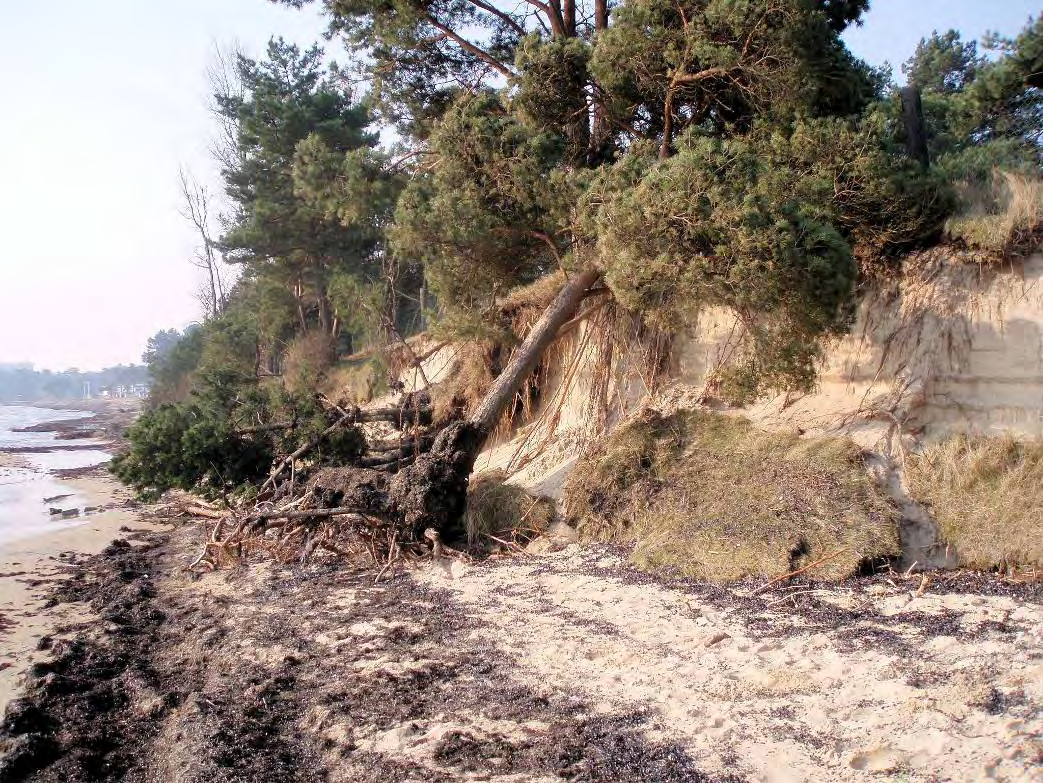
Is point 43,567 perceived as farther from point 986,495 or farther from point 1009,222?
point 1009,222

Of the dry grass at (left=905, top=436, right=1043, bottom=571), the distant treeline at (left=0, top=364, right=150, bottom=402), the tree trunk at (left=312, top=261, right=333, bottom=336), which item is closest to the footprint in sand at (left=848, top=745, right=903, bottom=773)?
the dry grass at (left=905, top=436, right=1043, bottom=571)

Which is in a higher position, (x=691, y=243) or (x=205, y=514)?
(x=691, y=243)

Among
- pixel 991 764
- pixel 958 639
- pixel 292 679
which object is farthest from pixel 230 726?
pixel 958 639

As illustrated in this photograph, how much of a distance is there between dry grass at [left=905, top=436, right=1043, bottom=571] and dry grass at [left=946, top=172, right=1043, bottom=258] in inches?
77.6

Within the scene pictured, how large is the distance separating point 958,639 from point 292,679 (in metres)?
4.41

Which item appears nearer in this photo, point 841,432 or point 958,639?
point 958,639

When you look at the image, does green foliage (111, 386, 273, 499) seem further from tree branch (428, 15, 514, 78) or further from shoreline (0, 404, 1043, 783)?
tree branch (428, 15, 514, 78)

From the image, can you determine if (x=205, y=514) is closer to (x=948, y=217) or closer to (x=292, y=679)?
(x=292, y=679)

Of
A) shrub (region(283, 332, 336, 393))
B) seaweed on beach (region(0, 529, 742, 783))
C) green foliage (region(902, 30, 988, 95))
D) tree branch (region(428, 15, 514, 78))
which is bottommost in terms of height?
seaweed on beach (region(0, 529, 742, 783))

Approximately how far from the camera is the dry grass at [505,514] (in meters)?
8.00

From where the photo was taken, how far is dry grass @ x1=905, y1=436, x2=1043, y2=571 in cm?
546

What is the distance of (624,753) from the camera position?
11.2 ft

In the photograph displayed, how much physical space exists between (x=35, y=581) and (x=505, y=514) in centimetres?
588

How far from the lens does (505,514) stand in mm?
8219
